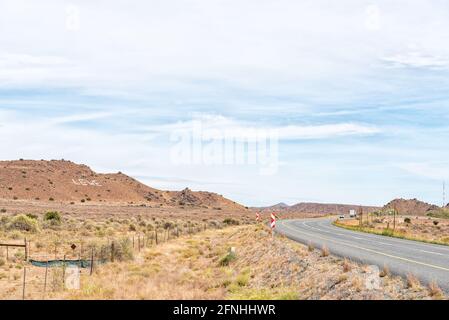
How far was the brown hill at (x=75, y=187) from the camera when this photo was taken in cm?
13125

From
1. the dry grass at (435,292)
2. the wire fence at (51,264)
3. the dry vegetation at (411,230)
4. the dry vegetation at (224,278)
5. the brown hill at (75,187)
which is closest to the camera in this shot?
the dry grass at (435,292)

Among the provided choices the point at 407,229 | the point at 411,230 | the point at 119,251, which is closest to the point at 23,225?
the point at 119,251

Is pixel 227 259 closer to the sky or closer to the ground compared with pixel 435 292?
closer to the ground

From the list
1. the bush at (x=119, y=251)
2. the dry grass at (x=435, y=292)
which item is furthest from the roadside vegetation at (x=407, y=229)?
the dry grass at (x=435, y=292)

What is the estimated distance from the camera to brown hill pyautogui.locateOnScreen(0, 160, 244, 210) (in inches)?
5167

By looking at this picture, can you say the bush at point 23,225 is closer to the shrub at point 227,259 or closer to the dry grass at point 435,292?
the shrub at point 227,259

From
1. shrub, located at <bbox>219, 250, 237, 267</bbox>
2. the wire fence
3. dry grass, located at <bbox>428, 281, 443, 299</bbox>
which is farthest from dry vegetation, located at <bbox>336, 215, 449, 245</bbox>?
dry grass, located at <bbox>428, 281, 443, 299</bbox>

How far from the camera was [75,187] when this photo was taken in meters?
146

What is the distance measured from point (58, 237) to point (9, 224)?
315 inches

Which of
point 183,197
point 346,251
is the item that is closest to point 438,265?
point 346,251

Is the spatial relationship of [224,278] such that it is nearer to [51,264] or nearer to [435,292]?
[435,292]

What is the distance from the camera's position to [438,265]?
72.6 feet

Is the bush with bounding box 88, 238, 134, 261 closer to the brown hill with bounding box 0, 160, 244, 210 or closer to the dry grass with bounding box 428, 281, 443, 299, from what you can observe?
the dry grass with bounding box 428, 281, 443, 299
